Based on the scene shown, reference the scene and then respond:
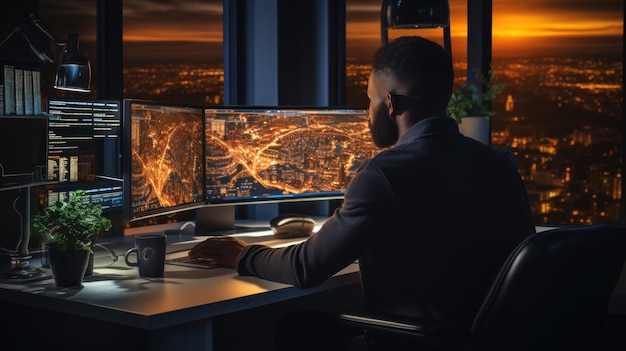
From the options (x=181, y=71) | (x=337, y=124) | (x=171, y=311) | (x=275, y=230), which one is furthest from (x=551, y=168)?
(x=171, y=311)

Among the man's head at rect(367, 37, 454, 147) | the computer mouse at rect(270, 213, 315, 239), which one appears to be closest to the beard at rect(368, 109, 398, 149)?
the man's head at rect(367, 37, 454, 147)

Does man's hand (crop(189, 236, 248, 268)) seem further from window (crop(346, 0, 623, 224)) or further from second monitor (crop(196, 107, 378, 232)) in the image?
window (crop(346, 0, 623, 224))

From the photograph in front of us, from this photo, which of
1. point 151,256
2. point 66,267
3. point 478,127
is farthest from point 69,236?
point 478,127

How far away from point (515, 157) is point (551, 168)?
0.36 metres

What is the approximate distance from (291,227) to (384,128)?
0.97 metres

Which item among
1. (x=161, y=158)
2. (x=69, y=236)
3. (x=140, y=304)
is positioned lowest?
(x=140, y=304)

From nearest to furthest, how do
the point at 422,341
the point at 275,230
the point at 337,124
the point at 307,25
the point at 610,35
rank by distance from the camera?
the point at 422,341 → the point at 275,230 → the point at 337,124 → the point at 610,35 → the point at 307,25

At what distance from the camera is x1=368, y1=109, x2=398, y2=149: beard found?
2.03 meters

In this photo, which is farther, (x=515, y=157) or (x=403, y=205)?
(x=515, y=157)

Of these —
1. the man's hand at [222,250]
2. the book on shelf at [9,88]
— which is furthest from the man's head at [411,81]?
the book on shelf at [9,88]

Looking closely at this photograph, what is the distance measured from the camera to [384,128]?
Answer: 6.70 ft

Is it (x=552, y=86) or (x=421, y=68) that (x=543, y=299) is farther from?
(x=552, y=86)

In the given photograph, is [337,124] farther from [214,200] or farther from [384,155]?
[384,155]

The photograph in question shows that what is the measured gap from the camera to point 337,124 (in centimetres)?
324
